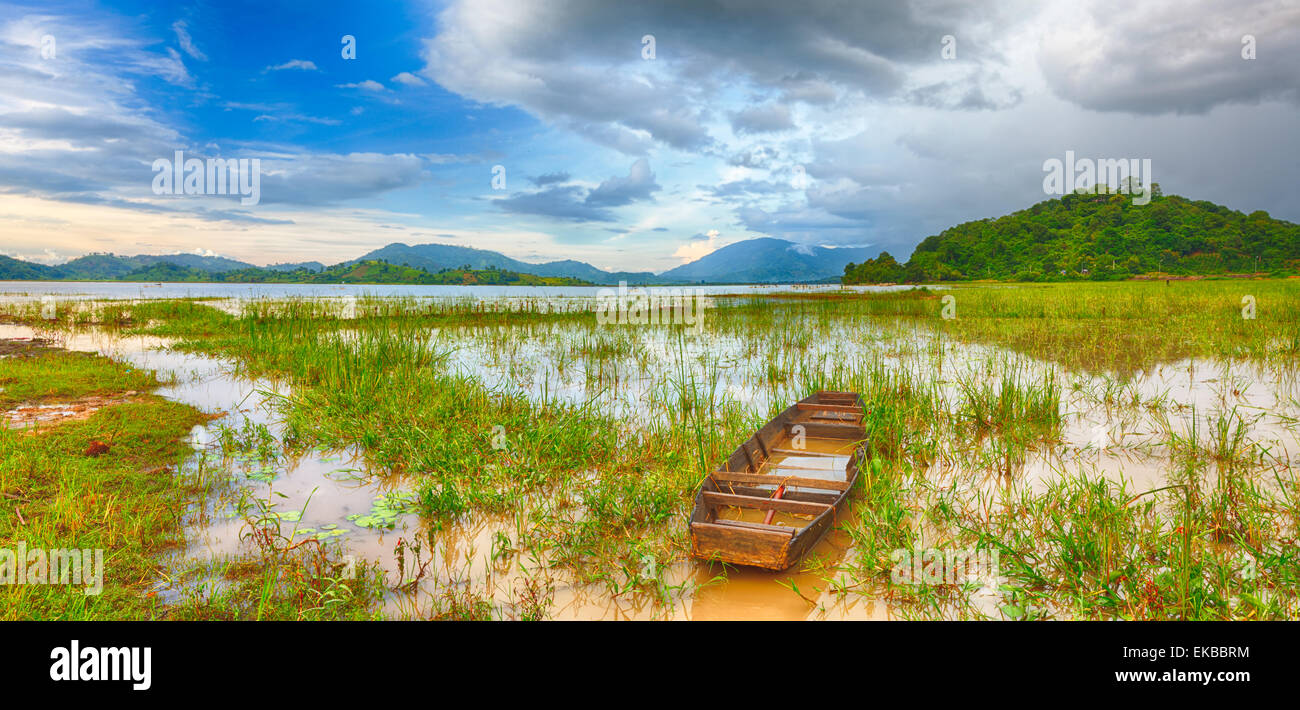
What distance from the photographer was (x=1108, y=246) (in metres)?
77.4

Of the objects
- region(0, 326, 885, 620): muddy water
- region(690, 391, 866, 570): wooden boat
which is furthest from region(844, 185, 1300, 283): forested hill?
region(0, 326, 885, 620): muddy water

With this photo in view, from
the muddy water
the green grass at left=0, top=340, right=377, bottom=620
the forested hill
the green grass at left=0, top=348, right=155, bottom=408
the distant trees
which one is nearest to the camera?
the green grass at left=0, top=340, right=377, bottom=620

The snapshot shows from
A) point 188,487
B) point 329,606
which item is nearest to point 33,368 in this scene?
point 188,487

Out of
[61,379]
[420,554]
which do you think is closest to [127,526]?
[420,554]

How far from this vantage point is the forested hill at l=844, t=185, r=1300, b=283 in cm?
7250

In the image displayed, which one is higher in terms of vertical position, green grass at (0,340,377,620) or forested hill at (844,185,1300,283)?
forested hill at (844,185,1300,283)

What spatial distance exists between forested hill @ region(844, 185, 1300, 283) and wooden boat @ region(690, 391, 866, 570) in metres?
76.0

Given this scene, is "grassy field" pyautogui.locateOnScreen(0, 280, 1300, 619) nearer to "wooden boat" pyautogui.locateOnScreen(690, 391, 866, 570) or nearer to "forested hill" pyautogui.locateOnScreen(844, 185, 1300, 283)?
"wooden boat" pyautogui.locateOnScreen(690, 391, 866, 570)

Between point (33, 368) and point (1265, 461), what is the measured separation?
746 inches

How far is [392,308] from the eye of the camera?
89.4ft

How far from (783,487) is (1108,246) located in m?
96.5

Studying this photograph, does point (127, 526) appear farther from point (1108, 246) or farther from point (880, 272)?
point (1108, 246)
